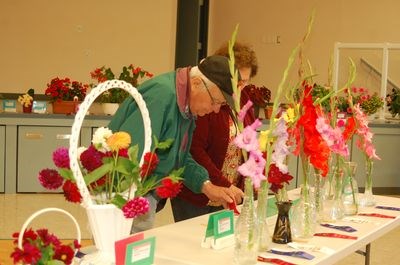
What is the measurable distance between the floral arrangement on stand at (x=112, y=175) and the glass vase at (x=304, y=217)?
62cm

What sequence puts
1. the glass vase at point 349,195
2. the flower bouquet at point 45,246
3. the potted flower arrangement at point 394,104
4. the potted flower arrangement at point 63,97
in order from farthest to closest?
the potted flower arrangement at point 394,104, the potted flower arrangement at point 63,97, the glass vase at point 349,195, the flower bouquet at point 45,246

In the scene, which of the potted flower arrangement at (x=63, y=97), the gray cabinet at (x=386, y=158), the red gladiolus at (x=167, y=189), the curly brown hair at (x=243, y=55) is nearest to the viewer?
the red gladiolus at (x=167, y=189)

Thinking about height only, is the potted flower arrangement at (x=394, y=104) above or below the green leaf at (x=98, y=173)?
above

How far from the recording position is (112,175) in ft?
5.57

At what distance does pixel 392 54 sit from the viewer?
338 inches

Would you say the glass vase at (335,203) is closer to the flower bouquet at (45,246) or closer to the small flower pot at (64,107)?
the flower bouquet at (45,246)

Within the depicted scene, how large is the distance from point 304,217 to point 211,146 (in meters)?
0.82

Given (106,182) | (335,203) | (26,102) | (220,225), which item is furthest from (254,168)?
(26,102)

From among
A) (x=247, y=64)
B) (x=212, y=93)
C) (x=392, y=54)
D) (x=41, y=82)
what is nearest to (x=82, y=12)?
(x=41, y=82)

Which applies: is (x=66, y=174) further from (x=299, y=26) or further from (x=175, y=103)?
(x=299, y=26)

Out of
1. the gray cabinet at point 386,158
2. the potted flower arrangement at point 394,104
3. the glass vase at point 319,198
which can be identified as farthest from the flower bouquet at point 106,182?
the potted flower arrangement at point 394,104

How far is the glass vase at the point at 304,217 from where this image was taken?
2184 mm

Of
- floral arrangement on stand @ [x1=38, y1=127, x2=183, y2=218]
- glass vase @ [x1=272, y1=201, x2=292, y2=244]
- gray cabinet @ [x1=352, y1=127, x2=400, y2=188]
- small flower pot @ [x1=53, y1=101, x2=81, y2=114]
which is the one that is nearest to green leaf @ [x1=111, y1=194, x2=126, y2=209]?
floral arrangement on stand @ [x1=38, y1=127, x2=183, y2=218]

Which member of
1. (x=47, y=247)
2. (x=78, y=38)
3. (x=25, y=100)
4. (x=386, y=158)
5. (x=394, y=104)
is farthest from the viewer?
(x=78, y=38)
